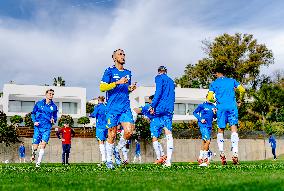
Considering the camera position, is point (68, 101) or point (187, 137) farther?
point (68, 101)

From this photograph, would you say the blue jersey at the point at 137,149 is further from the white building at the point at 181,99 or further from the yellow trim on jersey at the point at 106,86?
the white building at the point at 181,99

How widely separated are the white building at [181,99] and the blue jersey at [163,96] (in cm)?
5978

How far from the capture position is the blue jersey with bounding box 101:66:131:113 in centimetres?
989

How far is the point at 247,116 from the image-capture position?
61.6 meters

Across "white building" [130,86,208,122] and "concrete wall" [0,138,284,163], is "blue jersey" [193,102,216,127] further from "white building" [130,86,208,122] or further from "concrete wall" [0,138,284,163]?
"white building" [130,86,208,122]

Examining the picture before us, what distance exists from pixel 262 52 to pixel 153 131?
5461 cm

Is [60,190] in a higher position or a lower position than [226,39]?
lower

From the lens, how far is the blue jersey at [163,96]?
11.4 m

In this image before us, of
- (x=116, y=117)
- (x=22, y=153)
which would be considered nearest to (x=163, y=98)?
(x=116, y=117)

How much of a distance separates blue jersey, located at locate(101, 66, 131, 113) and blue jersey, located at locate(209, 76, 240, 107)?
355 centimetres

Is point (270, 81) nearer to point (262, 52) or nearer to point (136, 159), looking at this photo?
point (262, 52)

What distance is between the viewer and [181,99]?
73438 millimetres

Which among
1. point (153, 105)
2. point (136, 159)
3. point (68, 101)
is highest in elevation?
point (68, 101)

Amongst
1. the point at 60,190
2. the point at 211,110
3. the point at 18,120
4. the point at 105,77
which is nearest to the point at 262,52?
the point at 18,120
